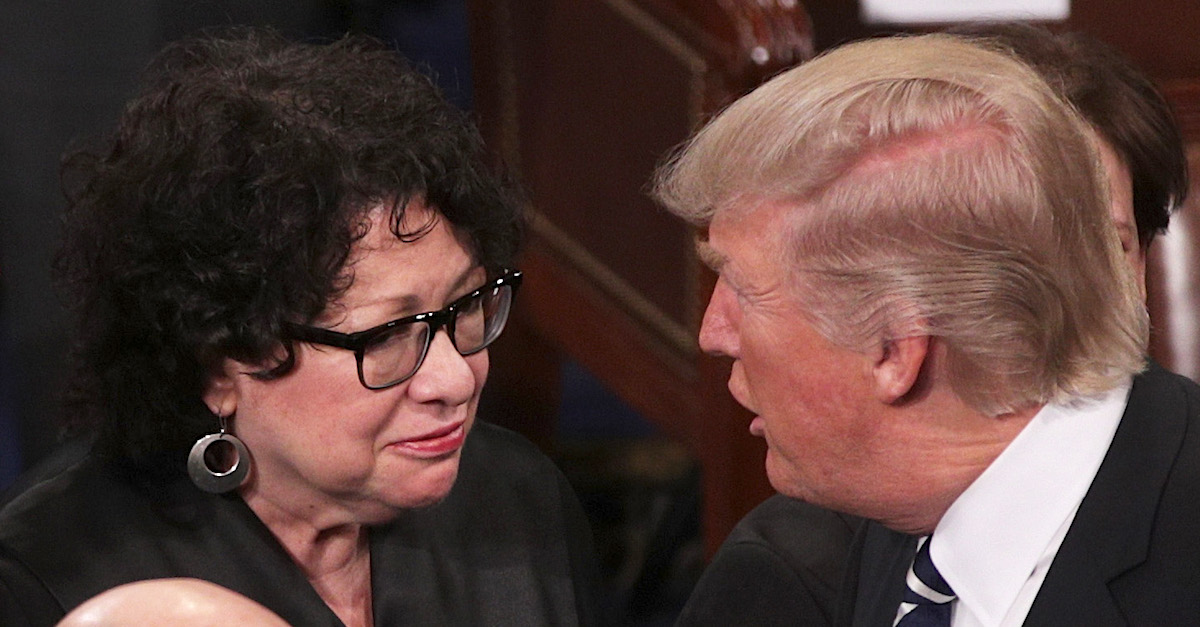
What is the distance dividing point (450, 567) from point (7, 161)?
45.4 inches

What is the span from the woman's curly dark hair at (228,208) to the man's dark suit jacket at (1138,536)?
0.78 metres

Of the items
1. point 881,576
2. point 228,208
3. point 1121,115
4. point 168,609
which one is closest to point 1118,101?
point 1121,115

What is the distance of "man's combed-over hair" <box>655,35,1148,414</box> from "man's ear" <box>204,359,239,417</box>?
2.16 feet

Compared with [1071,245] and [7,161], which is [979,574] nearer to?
[1071,245]

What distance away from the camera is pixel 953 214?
1514mm

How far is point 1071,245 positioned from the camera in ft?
5.10

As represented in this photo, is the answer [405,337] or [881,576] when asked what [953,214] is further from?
[405,337]

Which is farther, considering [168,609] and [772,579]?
[772,579]

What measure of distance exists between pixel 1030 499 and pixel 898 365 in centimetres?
19

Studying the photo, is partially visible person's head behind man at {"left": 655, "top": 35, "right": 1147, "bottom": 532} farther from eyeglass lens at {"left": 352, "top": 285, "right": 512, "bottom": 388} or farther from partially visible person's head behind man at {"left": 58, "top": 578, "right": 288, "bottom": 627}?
partially visible person's head behind man at {"left": 58, "top": 578, "right": 288, "bottom": 627}

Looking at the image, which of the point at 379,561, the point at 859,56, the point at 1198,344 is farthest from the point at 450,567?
the point at 1198,344

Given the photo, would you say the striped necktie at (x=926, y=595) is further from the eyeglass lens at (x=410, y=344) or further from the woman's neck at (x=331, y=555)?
the woman's neck at (x=331, y=555)

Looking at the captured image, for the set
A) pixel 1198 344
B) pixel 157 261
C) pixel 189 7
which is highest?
pixel 189 7

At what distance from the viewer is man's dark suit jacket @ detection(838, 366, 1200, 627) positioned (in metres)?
1.51
